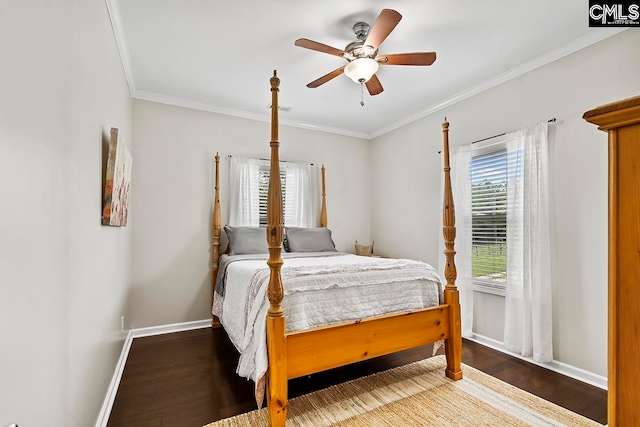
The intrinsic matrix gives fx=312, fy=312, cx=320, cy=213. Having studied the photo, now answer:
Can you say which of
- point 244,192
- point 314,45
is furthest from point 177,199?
point 314,45

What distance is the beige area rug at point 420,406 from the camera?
1.88 metres

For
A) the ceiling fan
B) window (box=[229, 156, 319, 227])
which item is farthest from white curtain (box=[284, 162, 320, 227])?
the ceiling fan

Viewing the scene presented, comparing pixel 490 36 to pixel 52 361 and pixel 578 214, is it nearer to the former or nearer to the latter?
pixel 578 214

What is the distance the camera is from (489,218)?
321cm

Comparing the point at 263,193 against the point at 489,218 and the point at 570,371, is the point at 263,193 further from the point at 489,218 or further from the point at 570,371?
the point at 570,371

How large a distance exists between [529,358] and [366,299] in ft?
5.64

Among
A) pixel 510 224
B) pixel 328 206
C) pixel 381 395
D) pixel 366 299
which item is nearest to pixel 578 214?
pixel 510 224

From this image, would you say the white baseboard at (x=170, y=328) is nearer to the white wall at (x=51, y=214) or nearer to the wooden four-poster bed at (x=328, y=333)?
Result: the white wall at (x=51, y=214)

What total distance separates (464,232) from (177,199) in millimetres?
3274

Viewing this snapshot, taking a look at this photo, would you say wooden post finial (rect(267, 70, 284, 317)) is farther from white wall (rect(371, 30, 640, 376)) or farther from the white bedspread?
white wall (rect(371, 30, 640, 376))

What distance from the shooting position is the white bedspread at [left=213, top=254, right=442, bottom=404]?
6.40 feet

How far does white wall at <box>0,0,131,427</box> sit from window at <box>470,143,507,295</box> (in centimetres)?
329

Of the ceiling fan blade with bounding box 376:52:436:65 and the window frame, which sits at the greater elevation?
the ceiling fan blade with bounding box 376:52:436:65

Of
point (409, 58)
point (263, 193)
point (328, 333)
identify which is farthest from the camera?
point (263, 193)
